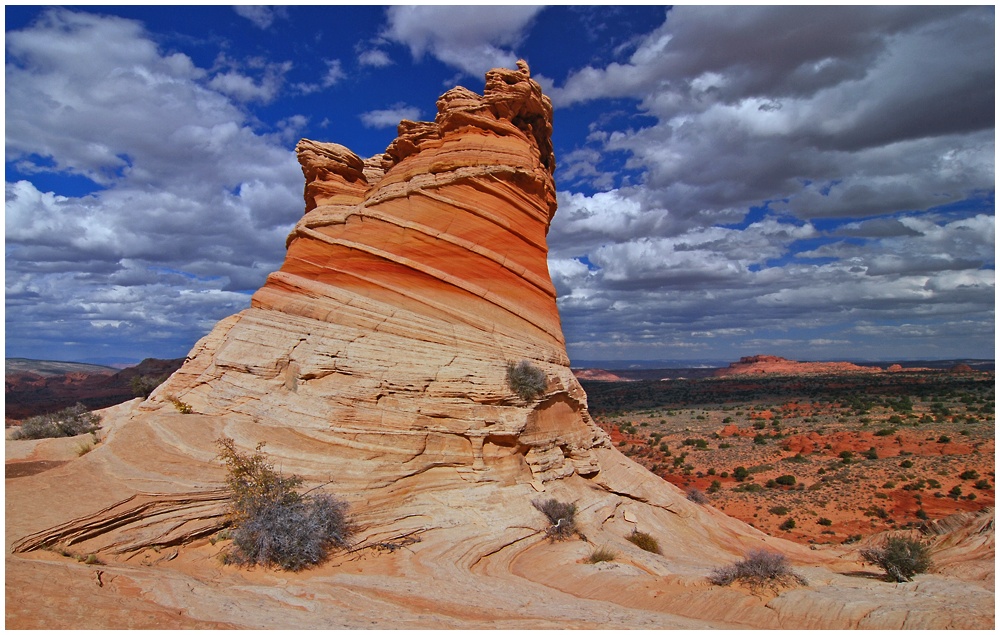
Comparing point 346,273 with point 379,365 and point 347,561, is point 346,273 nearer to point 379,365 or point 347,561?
point 379,365

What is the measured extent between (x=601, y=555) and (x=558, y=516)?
155cm

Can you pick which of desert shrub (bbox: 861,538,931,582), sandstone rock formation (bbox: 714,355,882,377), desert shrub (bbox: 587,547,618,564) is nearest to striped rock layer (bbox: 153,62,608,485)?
desert shrub (bbox: 587,547,618,564)

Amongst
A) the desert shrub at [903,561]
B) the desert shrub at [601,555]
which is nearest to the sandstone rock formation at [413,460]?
the desert shrub at [601,555]

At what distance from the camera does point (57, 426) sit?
1480 centimetres

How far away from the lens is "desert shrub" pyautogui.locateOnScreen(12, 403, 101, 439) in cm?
1474

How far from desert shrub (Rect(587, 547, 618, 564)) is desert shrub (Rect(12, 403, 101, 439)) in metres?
13.4

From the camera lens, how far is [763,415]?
5747cm

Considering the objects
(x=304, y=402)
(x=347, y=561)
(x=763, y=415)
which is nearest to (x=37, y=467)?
(x=304, y=402)

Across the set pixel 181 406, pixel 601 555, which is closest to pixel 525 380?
pixel 601 555

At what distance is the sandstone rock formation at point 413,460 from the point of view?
8531 millimetres

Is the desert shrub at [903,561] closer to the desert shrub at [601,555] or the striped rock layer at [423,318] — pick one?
the desert shrub at [601,555]

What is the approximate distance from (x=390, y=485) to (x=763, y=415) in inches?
2153

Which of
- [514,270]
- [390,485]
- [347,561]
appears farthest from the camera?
[514,270]

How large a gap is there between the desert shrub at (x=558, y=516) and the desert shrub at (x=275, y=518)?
15.9 ft
